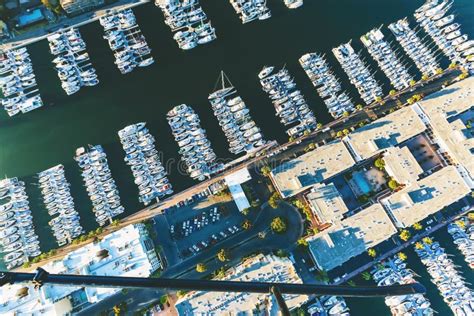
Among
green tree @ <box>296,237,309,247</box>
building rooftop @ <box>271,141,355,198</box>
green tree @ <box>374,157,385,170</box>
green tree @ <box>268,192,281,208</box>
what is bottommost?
green tree @ <box>296,237,309,247</box>

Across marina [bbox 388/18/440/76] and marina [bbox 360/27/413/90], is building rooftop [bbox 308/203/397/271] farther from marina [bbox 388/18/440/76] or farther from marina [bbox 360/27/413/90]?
marina [bbox 388/18/440/76]

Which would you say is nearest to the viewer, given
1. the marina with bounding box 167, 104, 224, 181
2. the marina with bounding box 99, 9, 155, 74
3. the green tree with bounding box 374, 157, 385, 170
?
the marina with bounding box 167, 104, 224, 181

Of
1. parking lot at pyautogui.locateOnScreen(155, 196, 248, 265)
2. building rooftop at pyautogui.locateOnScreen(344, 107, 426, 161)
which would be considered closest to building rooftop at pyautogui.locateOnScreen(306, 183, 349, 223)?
building rooftop at pyautogui.locateOnScreen(344, 107, 426, 161)

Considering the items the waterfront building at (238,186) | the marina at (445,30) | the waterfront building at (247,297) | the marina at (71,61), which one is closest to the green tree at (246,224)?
the waterfront building at (238,186)

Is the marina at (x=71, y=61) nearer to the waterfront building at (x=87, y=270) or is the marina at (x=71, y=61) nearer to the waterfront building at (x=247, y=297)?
the waterfront building at (x=87, y=270)

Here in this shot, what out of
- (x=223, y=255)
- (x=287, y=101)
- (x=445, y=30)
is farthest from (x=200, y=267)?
(x=445, y=30)

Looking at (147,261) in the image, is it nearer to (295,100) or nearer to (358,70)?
(295,100)

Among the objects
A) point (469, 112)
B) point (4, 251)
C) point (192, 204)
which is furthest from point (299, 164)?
point (4, 251)
